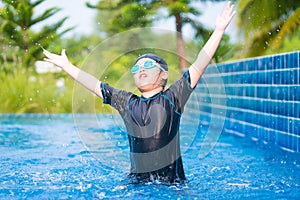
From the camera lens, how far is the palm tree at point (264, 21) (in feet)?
40.5

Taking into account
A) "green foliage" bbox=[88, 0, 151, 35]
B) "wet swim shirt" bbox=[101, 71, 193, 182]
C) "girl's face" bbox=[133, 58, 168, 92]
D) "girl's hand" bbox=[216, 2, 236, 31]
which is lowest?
"wet swim shirt" bbox=[101, 71, 193, 182]

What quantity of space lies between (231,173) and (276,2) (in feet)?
29.8

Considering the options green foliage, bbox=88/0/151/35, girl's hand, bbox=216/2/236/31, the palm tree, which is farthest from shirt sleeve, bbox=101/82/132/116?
green foliage, bbox=88/0/151/35

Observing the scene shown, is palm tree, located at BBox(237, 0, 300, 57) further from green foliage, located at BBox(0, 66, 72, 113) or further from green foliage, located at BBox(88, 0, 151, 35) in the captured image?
green foliage, located at BBox(0, 66, 72, 113)

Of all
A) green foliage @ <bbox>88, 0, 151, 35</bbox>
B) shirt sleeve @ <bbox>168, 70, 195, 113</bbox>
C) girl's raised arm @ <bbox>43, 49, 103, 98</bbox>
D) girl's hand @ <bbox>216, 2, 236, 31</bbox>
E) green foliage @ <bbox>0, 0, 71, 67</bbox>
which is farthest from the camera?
green foliage @ <bbox>88, 0, 151, 35</bbox>

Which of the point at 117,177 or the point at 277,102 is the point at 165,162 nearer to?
the point at 117,177

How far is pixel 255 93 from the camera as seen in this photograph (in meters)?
6.90

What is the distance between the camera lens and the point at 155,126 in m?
3.33

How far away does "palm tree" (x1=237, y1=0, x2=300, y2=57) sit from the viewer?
12336mm

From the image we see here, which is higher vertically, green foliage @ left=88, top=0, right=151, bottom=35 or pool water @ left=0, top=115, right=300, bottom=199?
green foliage @ left=88, top=0, right=151, bottom=35

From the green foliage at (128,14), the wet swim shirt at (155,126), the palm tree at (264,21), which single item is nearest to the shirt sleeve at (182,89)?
the wet swim shirt at (155,126)

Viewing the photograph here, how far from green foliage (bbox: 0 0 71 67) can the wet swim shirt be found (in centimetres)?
1101

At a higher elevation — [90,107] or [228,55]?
[228,55]

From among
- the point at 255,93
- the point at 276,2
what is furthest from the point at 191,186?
the point at 276,2
